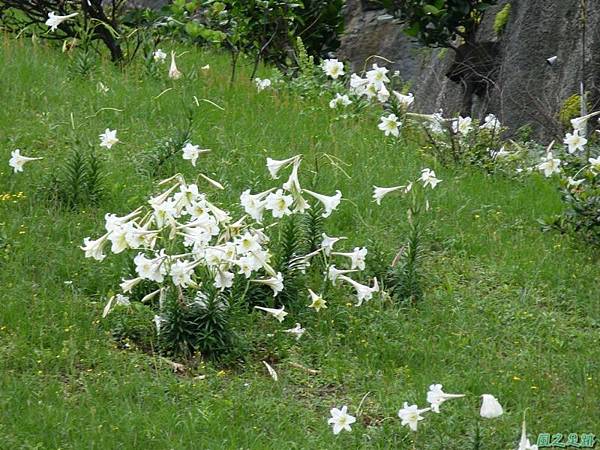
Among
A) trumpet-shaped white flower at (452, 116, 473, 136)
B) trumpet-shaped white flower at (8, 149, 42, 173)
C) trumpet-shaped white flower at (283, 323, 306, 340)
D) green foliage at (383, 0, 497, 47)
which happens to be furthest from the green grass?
green foliage at (383, 0, 497, 47)

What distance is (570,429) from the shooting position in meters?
5.00

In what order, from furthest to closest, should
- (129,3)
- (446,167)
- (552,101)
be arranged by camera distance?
(129,3) < (552,101) < (446,167)

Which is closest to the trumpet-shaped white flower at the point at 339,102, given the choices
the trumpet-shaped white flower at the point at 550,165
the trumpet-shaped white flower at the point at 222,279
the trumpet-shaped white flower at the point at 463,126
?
the trumpet-shaped white flower at the point at 463,126

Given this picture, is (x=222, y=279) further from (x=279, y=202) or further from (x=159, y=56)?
(x=159, y=56)

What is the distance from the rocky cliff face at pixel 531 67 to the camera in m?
10.6

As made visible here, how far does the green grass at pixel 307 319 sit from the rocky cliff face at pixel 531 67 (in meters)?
2.19

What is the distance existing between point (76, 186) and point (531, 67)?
6.01m

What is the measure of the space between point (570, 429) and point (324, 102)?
535 cm

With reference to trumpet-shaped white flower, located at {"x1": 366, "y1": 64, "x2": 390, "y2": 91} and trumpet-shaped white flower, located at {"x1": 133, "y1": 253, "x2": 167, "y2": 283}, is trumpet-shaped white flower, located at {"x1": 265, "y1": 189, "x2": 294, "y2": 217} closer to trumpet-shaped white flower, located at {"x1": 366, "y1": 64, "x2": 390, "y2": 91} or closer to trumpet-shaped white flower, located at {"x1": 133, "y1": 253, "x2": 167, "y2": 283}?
trumpet-shaped white flower, located at {"x1": 133, "y1": 253, "x2": 167, "y2": 283}

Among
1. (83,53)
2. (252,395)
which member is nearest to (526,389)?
(252,395)

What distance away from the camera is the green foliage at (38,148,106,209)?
272 inches

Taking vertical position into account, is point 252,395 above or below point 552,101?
above

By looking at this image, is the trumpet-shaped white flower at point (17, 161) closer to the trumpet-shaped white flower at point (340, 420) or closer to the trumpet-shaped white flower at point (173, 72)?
the trumpet-shaped white flower at point (173, 72)

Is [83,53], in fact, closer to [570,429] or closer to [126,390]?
[126,390]
